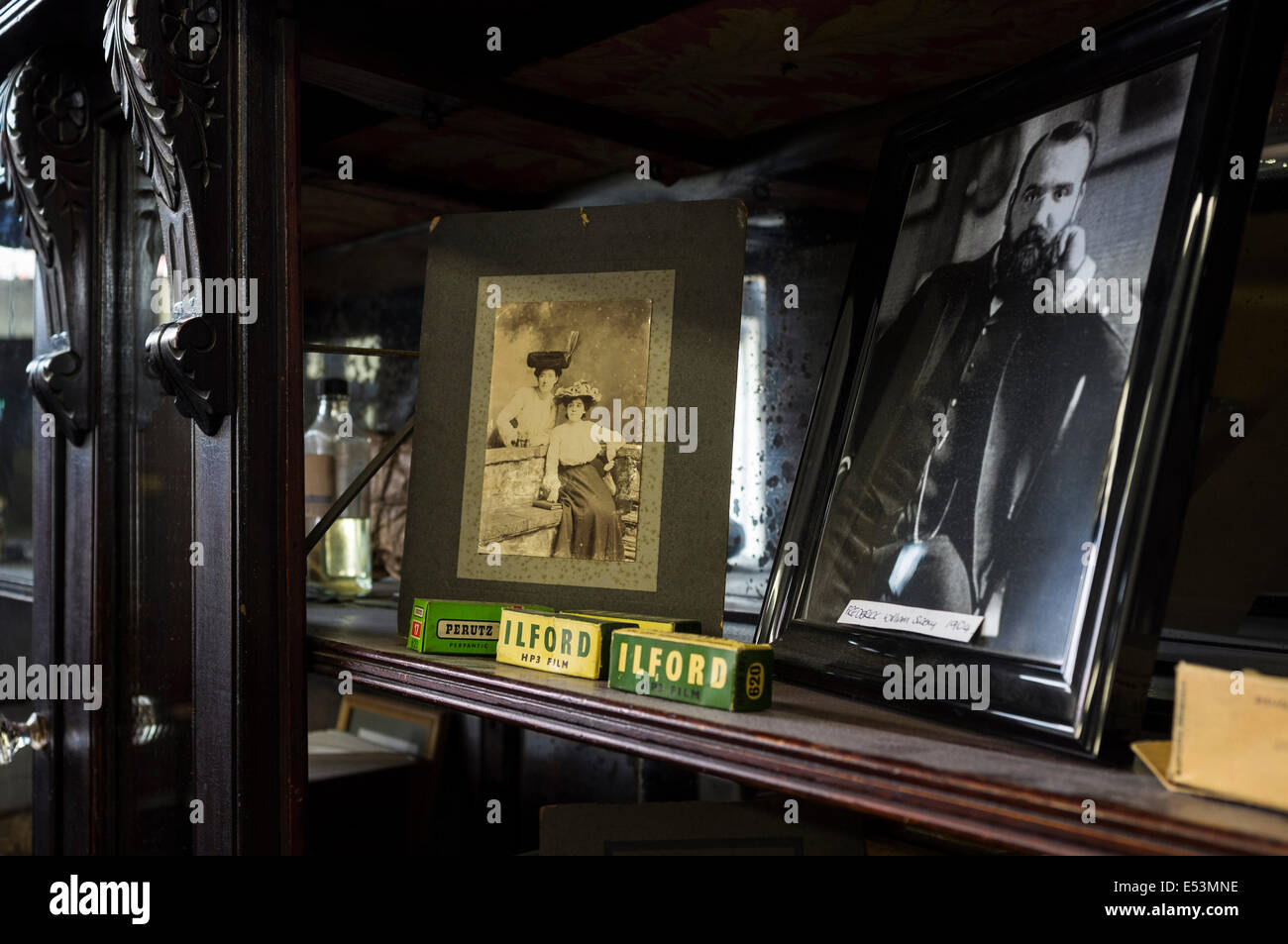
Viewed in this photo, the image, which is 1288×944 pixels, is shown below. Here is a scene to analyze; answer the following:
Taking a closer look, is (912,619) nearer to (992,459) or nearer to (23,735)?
(992,459)

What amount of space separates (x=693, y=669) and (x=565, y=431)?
33cm

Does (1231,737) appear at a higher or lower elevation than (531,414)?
lower

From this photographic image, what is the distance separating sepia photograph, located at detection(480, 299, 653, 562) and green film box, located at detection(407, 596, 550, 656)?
82 millimetres

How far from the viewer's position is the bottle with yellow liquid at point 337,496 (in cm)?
140

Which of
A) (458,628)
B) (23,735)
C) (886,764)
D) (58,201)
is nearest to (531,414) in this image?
(458,628)

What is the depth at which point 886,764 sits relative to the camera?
0.57 metres

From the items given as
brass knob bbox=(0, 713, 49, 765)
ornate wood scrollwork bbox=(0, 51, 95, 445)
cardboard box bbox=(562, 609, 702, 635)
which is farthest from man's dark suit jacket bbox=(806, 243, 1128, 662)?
brass knob bbox=(0, 713, 49, 765)

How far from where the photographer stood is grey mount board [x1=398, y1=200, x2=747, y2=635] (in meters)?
0.91

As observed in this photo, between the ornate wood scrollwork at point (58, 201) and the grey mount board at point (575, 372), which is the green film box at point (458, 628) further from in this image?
the ornate wood scrollwork at point (58, 201)

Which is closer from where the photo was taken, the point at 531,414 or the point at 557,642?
the point at 557,642

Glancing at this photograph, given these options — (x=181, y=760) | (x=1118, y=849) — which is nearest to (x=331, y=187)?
(x=181, y=760)

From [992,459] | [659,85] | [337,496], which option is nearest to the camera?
[992,459]

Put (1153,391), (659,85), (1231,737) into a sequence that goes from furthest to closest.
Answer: (659,85) → (1153,391) → (1231,737)

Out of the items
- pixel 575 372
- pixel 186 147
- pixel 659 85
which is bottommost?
pixel 575 372
